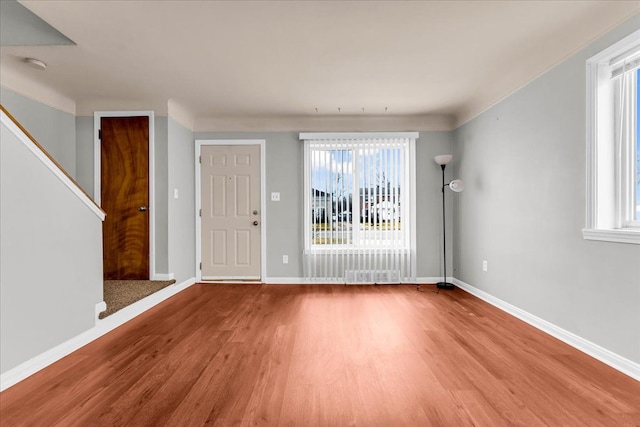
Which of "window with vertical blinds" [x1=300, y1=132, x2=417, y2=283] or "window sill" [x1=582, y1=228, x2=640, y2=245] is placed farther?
"window with vertical blinds" [x1=300, y1=132, x2=417, y2=283]

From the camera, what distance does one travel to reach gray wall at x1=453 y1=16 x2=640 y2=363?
2.15 m

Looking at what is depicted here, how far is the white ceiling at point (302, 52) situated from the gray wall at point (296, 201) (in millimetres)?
548

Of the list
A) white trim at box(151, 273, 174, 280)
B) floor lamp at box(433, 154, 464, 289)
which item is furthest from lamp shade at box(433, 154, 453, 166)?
white trim at box(151, 273, 174, 280)

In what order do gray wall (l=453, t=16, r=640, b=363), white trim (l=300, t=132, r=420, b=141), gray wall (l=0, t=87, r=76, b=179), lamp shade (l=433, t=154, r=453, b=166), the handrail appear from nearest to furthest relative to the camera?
the handrail, gray wall (l=453, t=16, r=640, b=363), gray wall (l=0, t=87, r=76, b=179), lamp shade (l=433, t=154, r=453, b=166), white trim (l=300, t=132, r=420, b=141)

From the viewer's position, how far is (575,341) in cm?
243

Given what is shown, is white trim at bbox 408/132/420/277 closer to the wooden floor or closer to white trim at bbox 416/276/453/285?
white trim at bbox 416/276/453/285

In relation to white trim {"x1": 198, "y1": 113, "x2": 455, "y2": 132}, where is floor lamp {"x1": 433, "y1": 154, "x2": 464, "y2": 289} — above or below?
below

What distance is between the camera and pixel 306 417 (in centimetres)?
162

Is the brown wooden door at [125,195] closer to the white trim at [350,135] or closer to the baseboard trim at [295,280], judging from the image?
the baseboard trim at [295,280]

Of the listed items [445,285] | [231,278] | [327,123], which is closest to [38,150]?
Answer: [231,278]

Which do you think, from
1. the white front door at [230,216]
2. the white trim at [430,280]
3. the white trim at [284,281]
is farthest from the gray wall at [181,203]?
the white trim at [430,280]

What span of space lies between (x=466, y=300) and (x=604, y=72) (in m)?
2.53

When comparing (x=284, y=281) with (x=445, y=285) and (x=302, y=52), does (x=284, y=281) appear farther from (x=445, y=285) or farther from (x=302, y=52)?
(x=302, y=52)

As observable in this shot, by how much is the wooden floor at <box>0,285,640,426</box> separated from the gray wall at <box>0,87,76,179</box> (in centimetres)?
235
